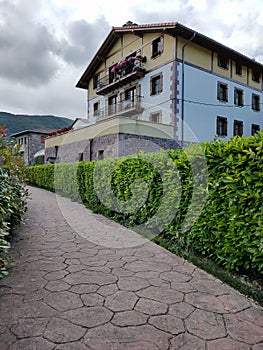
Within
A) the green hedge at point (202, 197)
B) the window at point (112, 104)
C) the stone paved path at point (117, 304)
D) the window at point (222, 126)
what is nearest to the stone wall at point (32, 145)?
the window at point (112, 104)

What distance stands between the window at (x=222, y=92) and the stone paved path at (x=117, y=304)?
14.7 metres

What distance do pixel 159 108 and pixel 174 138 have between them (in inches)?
84.7

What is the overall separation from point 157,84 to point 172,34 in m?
2.65

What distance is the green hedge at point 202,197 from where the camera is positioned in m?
2.49

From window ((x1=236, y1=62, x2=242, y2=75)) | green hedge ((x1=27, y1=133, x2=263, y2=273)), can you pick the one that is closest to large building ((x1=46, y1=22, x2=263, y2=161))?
window ((x1=236, y1=62, x2=242, y2=75))

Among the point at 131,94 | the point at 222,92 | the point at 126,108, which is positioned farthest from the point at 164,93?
the point at 222,92

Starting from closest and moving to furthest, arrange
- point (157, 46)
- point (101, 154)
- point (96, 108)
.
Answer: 1. point (101, 154)
2. point (157, 46)
3. point (96, 108)

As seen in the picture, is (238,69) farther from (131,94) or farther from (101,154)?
(101,154)

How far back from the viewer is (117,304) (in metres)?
2.07

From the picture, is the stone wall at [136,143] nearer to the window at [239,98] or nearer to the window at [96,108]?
the window at [239,98]

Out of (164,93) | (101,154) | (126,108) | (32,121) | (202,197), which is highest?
(32,121)

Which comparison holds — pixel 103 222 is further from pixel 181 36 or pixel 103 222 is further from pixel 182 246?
pixel 181 36

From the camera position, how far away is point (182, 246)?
11.4 feet

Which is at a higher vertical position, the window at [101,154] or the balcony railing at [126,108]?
the balcony railing at [126,108]
